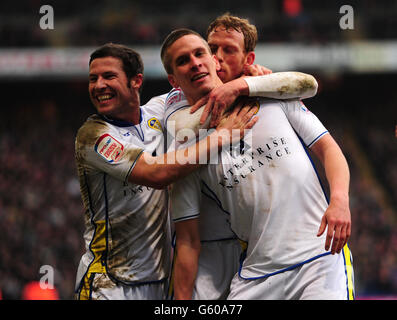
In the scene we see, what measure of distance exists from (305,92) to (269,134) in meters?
0.36

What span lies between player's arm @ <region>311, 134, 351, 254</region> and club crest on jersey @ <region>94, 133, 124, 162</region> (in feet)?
4.06

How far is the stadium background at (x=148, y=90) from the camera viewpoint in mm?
14266

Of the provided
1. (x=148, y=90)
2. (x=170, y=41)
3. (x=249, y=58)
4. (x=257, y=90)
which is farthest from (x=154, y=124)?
(x=148, y=90)

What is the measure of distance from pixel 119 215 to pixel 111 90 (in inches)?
32.7

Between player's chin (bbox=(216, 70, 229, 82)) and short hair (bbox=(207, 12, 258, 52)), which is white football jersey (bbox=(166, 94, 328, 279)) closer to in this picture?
player's chin (bbox=(216, 70, 229, 82))

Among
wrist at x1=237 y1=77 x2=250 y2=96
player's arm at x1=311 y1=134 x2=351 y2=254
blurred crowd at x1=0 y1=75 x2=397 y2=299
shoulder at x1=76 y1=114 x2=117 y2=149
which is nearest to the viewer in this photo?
player's arm at x1=311 y1=134 x2=351 y2=254

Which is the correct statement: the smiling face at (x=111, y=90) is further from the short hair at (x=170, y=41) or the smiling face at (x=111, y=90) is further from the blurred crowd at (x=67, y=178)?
the blurred crowd at (x=67, y=178)

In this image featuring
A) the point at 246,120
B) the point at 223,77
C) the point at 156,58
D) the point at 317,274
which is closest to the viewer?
the point at 317,274

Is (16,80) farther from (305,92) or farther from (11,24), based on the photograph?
(305,92)

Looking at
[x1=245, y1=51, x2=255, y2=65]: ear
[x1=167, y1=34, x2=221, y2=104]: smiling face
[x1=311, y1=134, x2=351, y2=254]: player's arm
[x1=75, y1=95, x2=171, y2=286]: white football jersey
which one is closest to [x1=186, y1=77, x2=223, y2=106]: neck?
[x1=167, y1=34, x2=221, y2=104]: smiling face

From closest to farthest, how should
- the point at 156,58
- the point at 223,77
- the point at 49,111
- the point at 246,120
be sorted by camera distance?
the point at 246,120, the point at 223,77, the point at 156,58, the point at 49,111

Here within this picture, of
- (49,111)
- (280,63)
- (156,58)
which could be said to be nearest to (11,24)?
(49,111)

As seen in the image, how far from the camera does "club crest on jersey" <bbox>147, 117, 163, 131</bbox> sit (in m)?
4.07

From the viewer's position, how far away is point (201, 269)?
367cm
